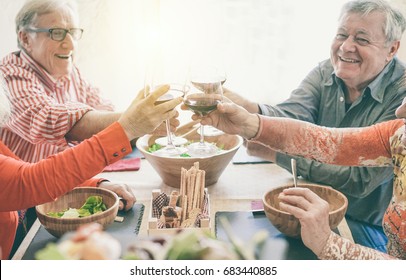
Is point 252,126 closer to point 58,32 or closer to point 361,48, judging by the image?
point 361,48

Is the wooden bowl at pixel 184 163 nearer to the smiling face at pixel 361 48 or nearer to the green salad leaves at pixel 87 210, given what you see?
the green salad leaves at pixel 87 210

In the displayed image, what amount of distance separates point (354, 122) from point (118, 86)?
48.9 inches

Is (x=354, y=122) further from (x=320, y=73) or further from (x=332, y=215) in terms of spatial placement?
(x=332, y=215)

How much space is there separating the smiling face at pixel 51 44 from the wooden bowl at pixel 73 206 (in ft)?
1.85

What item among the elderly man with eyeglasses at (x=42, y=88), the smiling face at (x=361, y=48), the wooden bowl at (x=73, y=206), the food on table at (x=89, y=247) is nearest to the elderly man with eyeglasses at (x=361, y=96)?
the smiling face at (x=361, y=48)

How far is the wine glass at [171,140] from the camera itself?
1.32 meters

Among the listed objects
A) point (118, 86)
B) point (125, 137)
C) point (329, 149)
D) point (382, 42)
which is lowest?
point (118, 86)

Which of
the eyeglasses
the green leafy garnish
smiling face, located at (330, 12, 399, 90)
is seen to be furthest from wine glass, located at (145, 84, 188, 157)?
smiling face, located at (330, 12, 399, 90)

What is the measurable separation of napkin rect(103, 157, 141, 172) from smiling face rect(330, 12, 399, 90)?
74 cm

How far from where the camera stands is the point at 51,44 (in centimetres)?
176

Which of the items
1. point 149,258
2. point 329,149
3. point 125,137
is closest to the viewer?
point 149,258

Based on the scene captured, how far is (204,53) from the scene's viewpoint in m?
2.77

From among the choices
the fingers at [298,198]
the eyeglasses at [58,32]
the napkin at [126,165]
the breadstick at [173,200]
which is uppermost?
the eyeglasses at [58,32]

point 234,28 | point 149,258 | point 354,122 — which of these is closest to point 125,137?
point 149,258
